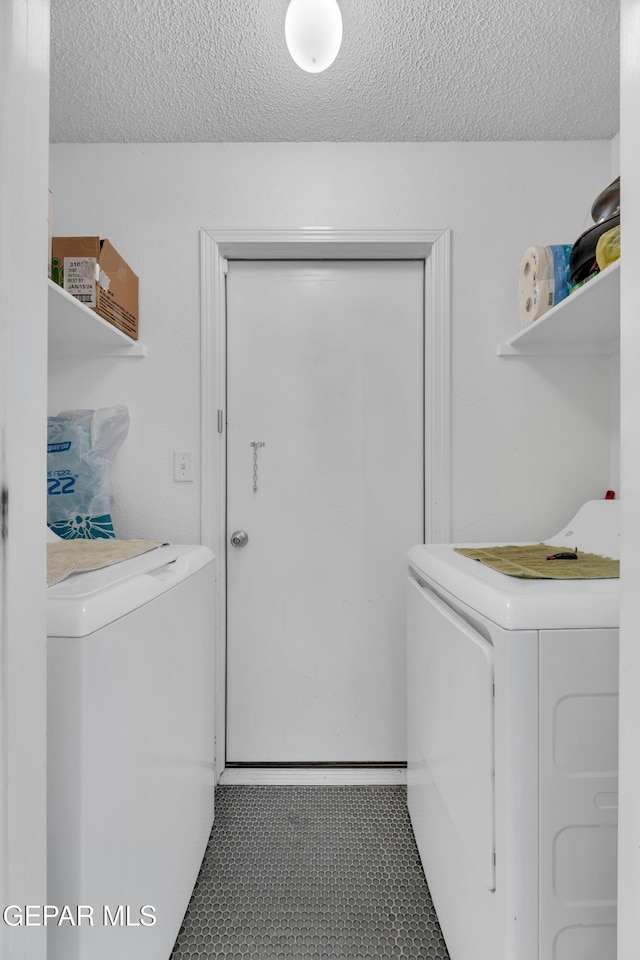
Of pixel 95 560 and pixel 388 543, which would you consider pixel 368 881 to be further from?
pixel 95 560

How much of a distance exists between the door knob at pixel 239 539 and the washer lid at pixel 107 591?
1.81 ft

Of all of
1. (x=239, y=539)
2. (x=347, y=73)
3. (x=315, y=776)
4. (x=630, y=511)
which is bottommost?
(x=315, y=776)

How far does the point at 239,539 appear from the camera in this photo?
1861mm

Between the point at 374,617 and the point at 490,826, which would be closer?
the point at 490,826

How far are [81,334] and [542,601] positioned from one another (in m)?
1.53

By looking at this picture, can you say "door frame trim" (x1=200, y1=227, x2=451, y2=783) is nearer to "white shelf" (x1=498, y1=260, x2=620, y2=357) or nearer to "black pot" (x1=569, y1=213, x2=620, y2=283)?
"white shelf" (x1=498, y1=260, x2=620, y2=357)

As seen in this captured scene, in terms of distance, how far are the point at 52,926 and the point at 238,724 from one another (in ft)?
3.97

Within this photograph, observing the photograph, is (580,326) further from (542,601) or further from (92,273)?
(92,273)

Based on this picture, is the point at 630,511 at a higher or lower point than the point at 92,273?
lower

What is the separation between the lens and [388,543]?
1875 millimetres

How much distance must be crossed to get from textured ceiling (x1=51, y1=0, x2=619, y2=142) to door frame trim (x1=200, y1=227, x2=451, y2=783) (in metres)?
0.34

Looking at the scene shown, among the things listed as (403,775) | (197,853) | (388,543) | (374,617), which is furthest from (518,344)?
(197,853)

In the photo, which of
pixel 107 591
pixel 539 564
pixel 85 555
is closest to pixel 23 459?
pixel 107 591

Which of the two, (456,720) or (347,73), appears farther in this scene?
(347,73)
